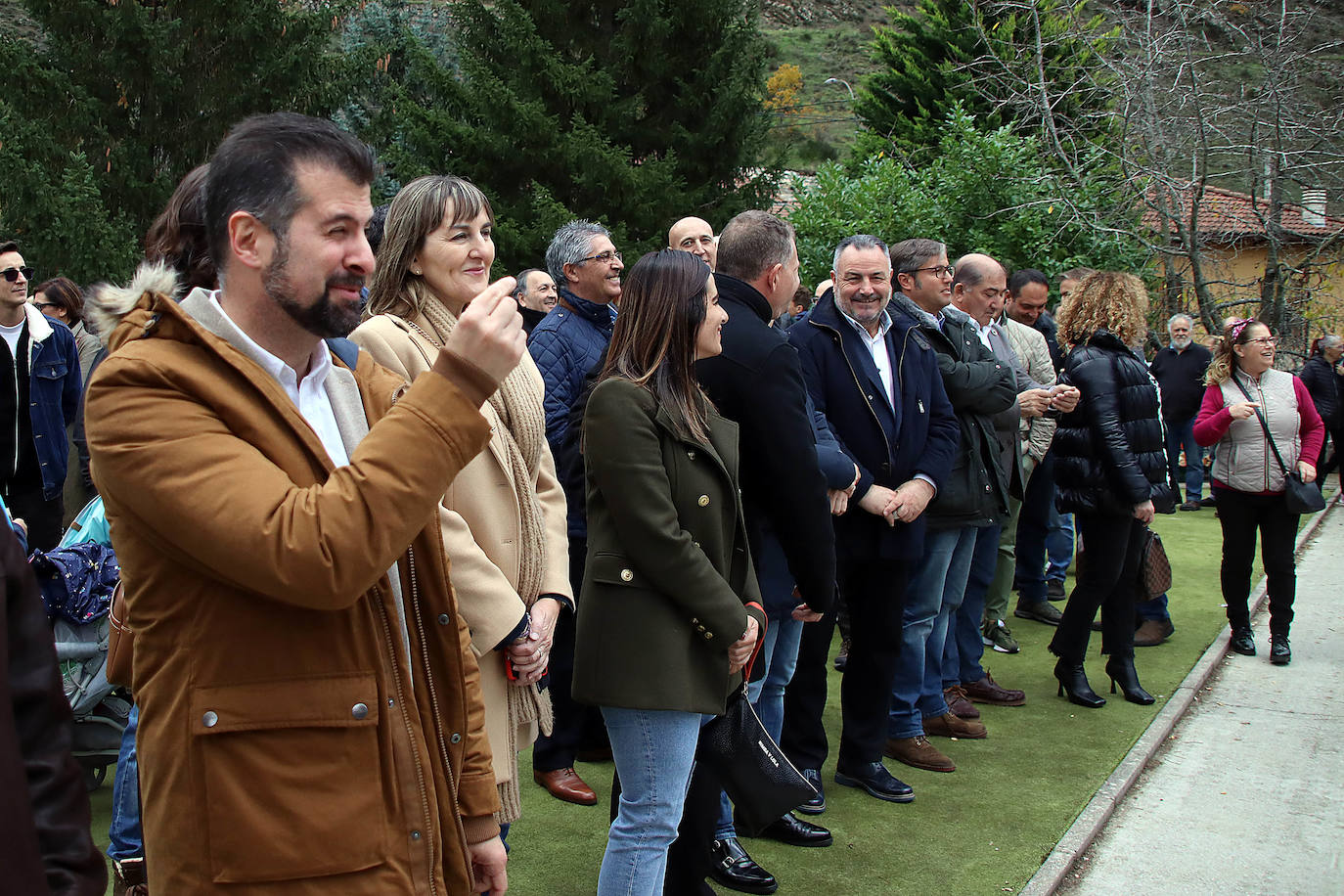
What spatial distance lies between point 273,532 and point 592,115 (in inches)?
674

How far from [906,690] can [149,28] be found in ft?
44.1

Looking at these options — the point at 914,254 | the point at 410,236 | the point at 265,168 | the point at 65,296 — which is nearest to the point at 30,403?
the point at 65,296

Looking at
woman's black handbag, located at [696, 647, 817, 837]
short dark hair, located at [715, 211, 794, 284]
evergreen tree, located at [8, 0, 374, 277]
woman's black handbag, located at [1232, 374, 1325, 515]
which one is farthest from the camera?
evergreen tree, located at [8, 0, 374, 277]

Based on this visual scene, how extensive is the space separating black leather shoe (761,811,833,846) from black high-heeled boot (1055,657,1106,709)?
8.01 ft

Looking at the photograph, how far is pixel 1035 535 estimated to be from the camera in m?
8.34

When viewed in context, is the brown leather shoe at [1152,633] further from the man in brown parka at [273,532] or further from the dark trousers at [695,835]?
the man in brown parka at [273,532]

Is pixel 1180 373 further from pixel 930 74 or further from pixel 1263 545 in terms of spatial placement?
pixel 930 74

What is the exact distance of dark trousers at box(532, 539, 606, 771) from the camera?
4.86m

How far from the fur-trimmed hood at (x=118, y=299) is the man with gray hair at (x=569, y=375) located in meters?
2.86

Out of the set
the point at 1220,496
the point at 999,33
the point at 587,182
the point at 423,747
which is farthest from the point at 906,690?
the point at 999,33

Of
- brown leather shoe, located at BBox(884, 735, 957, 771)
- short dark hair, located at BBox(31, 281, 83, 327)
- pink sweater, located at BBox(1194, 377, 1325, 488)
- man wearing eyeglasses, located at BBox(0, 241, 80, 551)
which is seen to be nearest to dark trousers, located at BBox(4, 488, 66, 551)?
man wearing eyeglasses, located at BBox(0, 241, 80, 551)

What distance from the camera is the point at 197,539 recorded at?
5.11 feet

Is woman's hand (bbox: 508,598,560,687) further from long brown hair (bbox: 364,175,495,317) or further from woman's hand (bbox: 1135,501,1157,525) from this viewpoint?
woman's hand (bbox: 1135,501,1157,525)

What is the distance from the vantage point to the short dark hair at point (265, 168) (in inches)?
68.3
